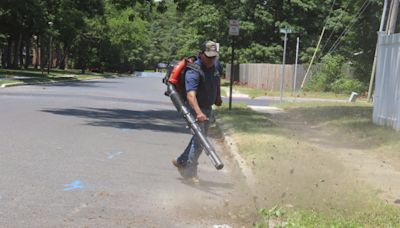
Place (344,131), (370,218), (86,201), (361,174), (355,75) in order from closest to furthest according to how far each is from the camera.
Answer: (370,218), (86,201), (361,174), (344,131), (355,75)

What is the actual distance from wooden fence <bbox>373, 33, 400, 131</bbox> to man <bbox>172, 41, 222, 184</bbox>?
635 centimetres

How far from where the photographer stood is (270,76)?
137 ft

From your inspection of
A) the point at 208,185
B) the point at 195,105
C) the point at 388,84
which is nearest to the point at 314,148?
the point at 208,185

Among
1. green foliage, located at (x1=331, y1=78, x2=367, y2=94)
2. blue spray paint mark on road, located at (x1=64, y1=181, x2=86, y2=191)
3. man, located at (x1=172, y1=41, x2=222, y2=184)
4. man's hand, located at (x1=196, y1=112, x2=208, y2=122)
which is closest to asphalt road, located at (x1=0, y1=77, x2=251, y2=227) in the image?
blue spray paint mark on road, located at (x1=64, y1=181, x2=86, y2=191)

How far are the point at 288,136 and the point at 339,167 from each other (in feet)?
11.2

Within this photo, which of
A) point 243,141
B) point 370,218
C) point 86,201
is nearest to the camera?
point 370,218

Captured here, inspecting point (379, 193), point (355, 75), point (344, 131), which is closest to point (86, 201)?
point (379, 193)

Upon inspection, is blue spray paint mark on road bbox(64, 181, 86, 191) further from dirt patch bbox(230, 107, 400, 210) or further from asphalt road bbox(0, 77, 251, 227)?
dirt patch bbox(230, 107, 400, 210)

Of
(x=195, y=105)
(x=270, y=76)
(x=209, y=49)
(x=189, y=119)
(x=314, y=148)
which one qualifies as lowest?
(x=270, y=76)

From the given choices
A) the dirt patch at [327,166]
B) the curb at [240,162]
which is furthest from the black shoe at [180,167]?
the dirt patch at [327,166]

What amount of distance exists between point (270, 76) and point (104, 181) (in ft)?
114

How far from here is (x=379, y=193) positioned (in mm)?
7371

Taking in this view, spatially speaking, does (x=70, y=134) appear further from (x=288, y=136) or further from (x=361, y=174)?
(x=361, y=174)

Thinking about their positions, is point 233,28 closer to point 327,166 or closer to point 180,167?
point 327,166
